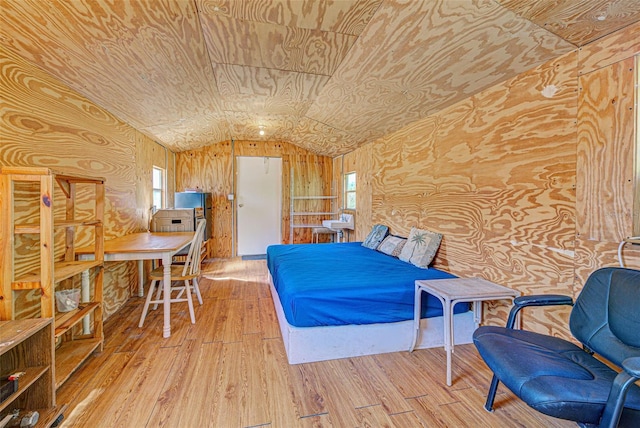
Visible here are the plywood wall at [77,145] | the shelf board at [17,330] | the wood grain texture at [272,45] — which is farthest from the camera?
the wood grain texture at [272,45]

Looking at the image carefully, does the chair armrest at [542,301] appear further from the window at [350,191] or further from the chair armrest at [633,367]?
the window at [350,191]

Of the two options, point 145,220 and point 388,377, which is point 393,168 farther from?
point 145,220

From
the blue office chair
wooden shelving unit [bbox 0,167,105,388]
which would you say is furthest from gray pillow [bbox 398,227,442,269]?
wooden shelving unit [bbox 0,167,105,388]

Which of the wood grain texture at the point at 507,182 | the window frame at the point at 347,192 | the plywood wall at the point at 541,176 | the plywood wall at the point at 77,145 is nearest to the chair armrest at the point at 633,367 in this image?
the plywood wall at the point at 541,176

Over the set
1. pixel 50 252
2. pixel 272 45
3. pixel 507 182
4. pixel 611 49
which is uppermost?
pixel 272 45

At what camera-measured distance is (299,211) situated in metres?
6.26

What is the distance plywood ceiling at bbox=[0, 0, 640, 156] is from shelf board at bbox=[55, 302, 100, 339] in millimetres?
1678

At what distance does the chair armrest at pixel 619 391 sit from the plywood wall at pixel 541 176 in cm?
79

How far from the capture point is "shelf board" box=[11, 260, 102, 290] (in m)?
1.51

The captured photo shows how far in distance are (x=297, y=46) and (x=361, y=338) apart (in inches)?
94.8

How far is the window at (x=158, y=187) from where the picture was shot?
4.66 m

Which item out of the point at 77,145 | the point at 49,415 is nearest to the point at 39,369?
the point at 49,415

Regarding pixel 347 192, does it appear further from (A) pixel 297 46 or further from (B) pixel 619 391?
(B) pixel 619 391

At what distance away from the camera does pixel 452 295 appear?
75.0 inches
